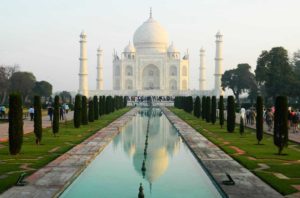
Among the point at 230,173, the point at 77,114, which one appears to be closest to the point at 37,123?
the point at 77,114

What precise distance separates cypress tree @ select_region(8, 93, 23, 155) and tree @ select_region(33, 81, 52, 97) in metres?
36.6

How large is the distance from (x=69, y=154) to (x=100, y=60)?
4619 centimetres

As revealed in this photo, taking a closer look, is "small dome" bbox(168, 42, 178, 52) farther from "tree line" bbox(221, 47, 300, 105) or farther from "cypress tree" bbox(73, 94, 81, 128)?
"cypress tree" bbox(73, 94, 81, 128)

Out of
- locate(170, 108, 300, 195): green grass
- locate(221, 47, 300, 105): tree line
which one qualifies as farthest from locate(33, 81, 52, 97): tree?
locate(170, 108, 300, 195): green grass

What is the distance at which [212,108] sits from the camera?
19.0 m

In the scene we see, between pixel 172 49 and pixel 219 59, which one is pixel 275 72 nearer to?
pixel 219 59

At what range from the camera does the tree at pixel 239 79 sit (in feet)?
159

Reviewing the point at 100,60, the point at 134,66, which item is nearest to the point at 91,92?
the point at 100,60

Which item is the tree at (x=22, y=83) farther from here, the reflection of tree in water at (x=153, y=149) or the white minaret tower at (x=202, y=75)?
the reflection of tree in water at (x=153, y=149)

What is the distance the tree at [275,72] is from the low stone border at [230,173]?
2088 centimetres

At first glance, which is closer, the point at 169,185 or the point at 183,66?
the point at 169,185

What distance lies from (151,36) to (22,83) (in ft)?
70.0

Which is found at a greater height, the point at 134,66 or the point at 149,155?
the point at 134,66

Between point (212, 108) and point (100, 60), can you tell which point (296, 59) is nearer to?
point (100, 60)
